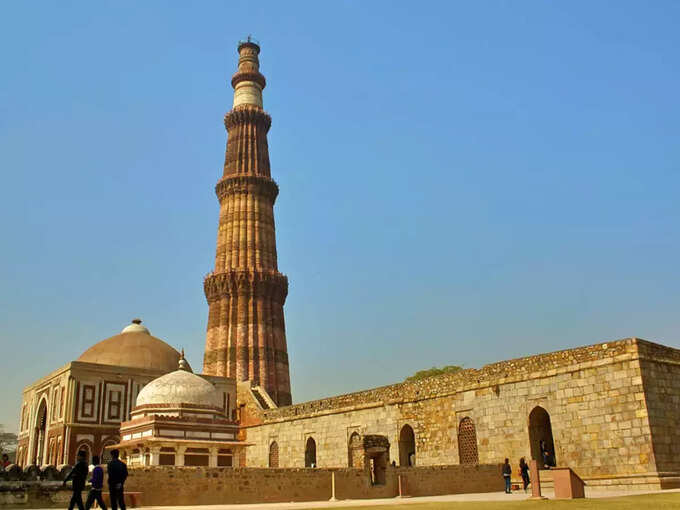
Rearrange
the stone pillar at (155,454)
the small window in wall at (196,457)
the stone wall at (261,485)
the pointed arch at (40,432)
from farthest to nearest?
the pointed arch at (40,432) → the small window in wall at (196,457) → the stone pillar at (155,454) → the stone wall at (261,485)

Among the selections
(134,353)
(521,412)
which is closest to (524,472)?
(521,412)

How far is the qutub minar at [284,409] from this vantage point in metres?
16.8

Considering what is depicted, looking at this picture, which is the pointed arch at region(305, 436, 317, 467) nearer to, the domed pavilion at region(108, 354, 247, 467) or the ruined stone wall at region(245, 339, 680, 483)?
the ruined stone wall at region(245, 339, 680, 483)

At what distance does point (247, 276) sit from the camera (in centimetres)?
4028

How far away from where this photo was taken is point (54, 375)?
3347 centimetres

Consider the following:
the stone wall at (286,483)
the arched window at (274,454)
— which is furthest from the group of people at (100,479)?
the arched window at (274,454)

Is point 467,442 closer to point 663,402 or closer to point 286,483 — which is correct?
point 663,402

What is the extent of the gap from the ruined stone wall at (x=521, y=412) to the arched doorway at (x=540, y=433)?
0.59 feet

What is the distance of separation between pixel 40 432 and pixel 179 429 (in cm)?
1581

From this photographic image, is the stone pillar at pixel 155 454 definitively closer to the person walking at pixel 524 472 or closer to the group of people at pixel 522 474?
the group of people at pixel 522 474

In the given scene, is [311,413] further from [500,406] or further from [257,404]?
[500,406]

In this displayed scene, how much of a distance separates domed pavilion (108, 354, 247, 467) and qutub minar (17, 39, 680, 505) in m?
0.05

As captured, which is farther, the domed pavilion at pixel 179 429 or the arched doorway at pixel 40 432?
the arched doorway at pixel 40 432

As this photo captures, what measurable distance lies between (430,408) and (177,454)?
8.71 meters
